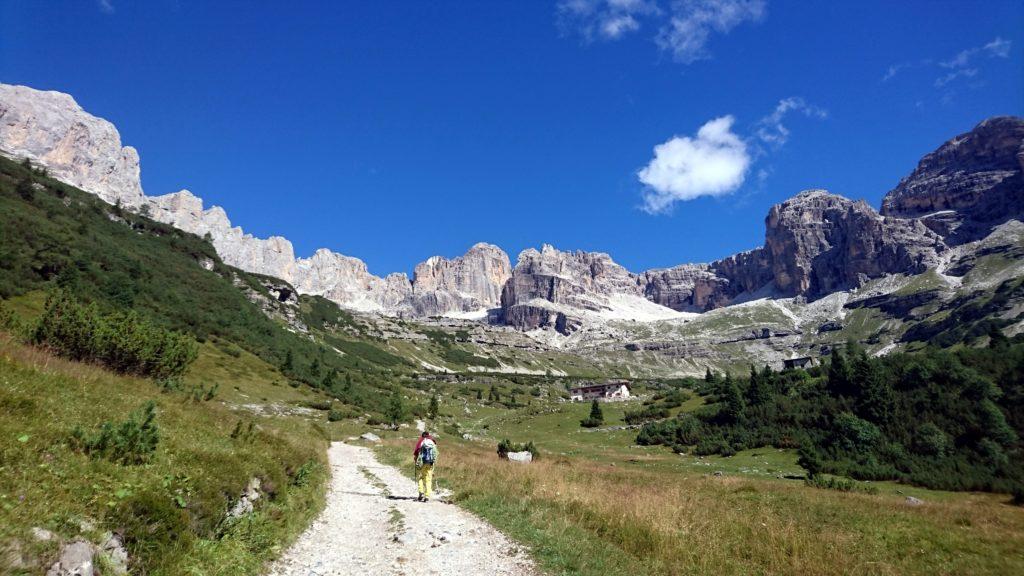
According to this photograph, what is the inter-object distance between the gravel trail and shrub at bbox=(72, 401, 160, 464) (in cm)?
Answer: 356

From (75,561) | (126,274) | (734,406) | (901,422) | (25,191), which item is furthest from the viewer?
(25,191)

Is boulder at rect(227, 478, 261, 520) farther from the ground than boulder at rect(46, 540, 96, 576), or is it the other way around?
boulder at rect(46, 540, 96, 576)

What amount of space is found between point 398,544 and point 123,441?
6373 mm

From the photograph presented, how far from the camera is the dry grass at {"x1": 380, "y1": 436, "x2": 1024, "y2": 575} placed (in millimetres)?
10766

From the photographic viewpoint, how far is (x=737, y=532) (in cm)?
1334

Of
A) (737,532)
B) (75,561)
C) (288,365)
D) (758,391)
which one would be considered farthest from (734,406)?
(288,365)

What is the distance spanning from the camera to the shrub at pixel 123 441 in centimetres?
855

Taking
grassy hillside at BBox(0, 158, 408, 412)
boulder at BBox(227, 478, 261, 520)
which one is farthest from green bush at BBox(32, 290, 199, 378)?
grassy hillside at BBox(0, 158, 408, 412)

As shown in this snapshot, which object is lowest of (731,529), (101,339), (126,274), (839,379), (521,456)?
(521,456)

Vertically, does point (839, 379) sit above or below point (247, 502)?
above

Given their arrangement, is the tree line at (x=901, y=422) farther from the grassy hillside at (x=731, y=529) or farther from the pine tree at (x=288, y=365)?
the pine tree at (x=288, y=365)

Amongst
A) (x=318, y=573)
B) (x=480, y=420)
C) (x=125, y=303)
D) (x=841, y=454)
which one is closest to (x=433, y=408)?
(x=480, y=420)

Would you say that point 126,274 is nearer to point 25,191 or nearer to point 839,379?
point 25,191

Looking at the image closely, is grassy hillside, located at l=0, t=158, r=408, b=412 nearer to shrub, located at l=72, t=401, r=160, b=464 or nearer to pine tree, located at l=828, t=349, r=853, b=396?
shrub, located at l=72, t=401, r=160, b=464
